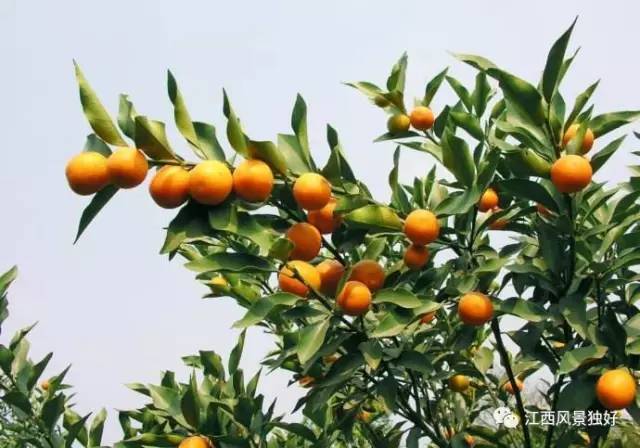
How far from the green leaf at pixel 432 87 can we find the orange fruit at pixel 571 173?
2.82 ft

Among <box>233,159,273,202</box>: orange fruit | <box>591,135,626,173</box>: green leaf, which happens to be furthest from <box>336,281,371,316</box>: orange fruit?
<box>591,135,626,173</box>: green leaf

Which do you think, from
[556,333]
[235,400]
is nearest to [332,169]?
[235,400]

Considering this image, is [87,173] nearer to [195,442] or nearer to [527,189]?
[195,442]

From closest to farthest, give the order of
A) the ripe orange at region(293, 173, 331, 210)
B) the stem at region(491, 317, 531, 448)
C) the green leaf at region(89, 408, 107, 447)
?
the ripe orange at region(293, 173, 331, 210) < the stem at region(491, 317, 531, 448) < the green leaf at region(89, 408, 107, 447)

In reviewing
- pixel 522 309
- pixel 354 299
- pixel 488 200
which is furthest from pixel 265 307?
pixel 488 200

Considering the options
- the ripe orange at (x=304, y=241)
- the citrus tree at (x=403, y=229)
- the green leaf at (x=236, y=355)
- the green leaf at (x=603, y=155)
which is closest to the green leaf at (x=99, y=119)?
the citrus tree at (x=403, y=229)

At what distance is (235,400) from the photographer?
7.85 feet

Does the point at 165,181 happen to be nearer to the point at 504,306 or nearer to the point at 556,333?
the point at 504,306

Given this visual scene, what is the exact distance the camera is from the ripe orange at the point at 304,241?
1.75m

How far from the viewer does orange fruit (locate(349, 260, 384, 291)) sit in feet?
6.19

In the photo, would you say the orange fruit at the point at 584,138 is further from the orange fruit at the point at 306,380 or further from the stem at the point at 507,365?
the orange fruit at the point at 306,380

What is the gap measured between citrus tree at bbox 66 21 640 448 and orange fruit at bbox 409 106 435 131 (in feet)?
0.04

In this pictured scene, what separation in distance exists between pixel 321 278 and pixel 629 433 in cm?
203

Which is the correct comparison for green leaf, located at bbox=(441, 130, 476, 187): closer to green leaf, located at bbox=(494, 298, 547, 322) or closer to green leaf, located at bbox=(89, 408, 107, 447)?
green leaf, located at bbox=(494, 298, 547, 322)
